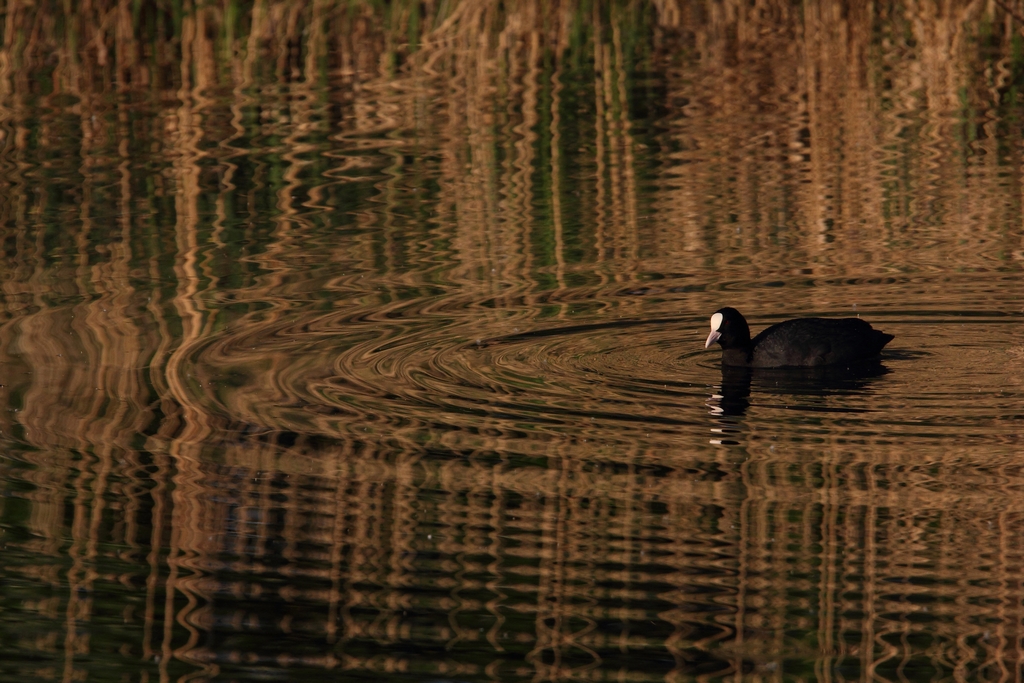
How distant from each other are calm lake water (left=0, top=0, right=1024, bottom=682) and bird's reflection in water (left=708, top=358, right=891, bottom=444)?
0.04 metres

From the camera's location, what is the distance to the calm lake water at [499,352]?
5.81m

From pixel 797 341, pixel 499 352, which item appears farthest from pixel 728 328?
pixel 499 352

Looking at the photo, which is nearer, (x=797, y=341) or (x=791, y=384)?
(x=791, y=384)

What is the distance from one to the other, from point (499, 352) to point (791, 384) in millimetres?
1428

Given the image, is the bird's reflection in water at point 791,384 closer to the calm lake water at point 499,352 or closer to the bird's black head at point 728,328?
the calm lake water at point 499,352

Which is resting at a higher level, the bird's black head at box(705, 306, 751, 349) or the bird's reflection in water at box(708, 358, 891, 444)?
the bird's black head at box(705, 306, 751, 349)

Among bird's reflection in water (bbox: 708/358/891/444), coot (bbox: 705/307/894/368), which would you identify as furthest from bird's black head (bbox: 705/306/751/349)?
bird's reflection in water (bbox: 708/358/891/444)

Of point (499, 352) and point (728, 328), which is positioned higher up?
point (728, 328)

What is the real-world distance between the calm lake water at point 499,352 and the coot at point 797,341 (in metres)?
0.16

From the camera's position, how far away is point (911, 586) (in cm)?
587

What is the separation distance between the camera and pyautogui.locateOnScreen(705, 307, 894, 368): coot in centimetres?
866

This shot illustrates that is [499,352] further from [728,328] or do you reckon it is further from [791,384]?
[791,384]

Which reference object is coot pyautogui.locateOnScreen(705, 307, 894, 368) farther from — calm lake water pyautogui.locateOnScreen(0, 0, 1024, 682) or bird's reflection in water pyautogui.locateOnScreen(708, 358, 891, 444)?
calm lake water pyautogui.locateOnScreen(0, 0, 1024, 682)

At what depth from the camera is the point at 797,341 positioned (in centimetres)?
878
